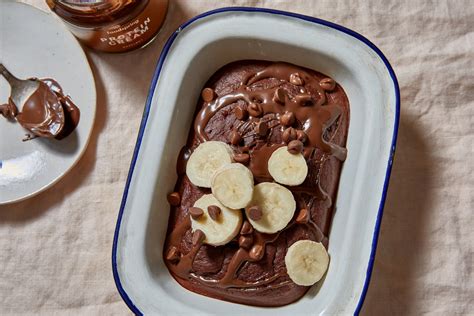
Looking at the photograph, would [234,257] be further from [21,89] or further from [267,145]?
[21,89]

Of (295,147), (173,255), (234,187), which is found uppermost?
(295,147)

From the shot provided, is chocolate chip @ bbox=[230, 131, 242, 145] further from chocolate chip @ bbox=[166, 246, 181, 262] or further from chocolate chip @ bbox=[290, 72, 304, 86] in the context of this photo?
chocolate chip @ bbox=[166, 246, 181, 262]

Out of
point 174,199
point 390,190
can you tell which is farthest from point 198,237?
point 390,190

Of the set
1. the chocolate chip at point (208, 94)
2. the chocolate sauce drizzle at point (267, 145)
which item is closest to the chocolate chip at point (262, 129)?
the chocolate sauce drizzle at point (267, 145)

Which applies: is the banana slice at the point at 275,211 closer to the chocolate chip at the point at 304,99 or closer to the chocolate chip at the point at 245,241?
the chocolate chip at the point at 245,241

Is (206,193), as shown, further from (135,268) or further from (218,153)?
(135,268)

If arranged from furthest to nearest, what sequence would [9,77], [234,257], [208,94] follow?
[9,77] < [208,94] < [234,257]

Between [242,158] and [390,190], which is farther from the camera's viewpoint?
[390,190]
